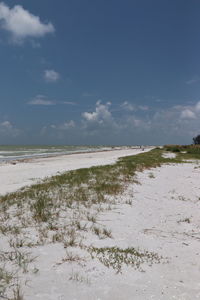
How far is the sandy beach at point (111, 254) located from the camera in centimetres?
328

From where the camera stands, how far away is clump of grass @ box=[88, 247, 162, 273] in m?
3.98

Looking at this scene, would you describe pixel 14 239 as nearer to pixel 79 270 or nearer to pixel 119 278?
pixel 79 270

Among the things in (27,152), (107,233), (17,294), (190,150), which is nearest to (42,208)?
(107,233)

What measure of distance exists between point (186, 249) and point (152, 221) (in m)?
2.00

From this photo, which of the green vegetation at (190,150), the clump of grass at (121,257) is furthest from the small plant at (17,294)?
the green vegetation at (190,150)

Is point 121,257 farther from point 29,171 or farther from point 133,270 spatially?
point 29,171

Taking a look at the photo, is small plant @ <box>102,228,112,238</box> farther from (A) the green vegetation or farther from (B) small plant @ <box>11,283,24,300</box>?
(A) the green vegetation

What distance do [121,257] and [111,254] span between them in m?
0.22

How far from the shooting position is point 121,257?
4207 millimetres

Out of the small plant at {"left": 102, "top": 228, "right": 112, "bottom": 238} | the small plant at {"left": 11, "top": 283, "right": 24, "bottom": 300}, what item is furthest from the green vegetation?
the small plant at {"left": 11, "top": 283, "right": 24, "bottom": 300}

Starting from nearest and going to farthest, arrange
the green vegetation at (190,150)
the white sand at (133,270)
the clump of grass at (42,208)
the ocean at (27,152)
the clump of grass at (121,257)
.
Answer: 1. the white sand at (133,270)
2. the clump of grass at (121,257)
3. the clump of grass at (42,208)
4. the ocean at (27,152)
5. the green vegetation at (190,150)

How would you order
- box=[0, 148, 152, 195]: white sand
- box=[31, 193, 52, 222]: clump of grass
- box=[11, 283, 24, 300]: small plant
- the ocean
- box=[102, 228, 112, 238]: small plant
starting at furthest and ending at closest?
1. the ocean
2. box=[0, 148, 152, 195]: white sand
3. box=[31, 193, 52, 222]: clump of grass
4. box=[102, 228, 112, 238]: small plant
5. box=[11, 283, 24, 300]: small plant

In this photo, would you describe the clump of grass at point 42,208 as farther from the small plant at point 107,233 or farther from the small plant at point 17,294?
the small plant at point 17,294

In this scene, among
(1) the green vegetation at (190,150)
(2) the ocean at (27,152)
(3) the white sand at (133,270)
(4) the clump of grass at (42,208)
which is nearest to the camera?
(3) the white sand at (133,270)
